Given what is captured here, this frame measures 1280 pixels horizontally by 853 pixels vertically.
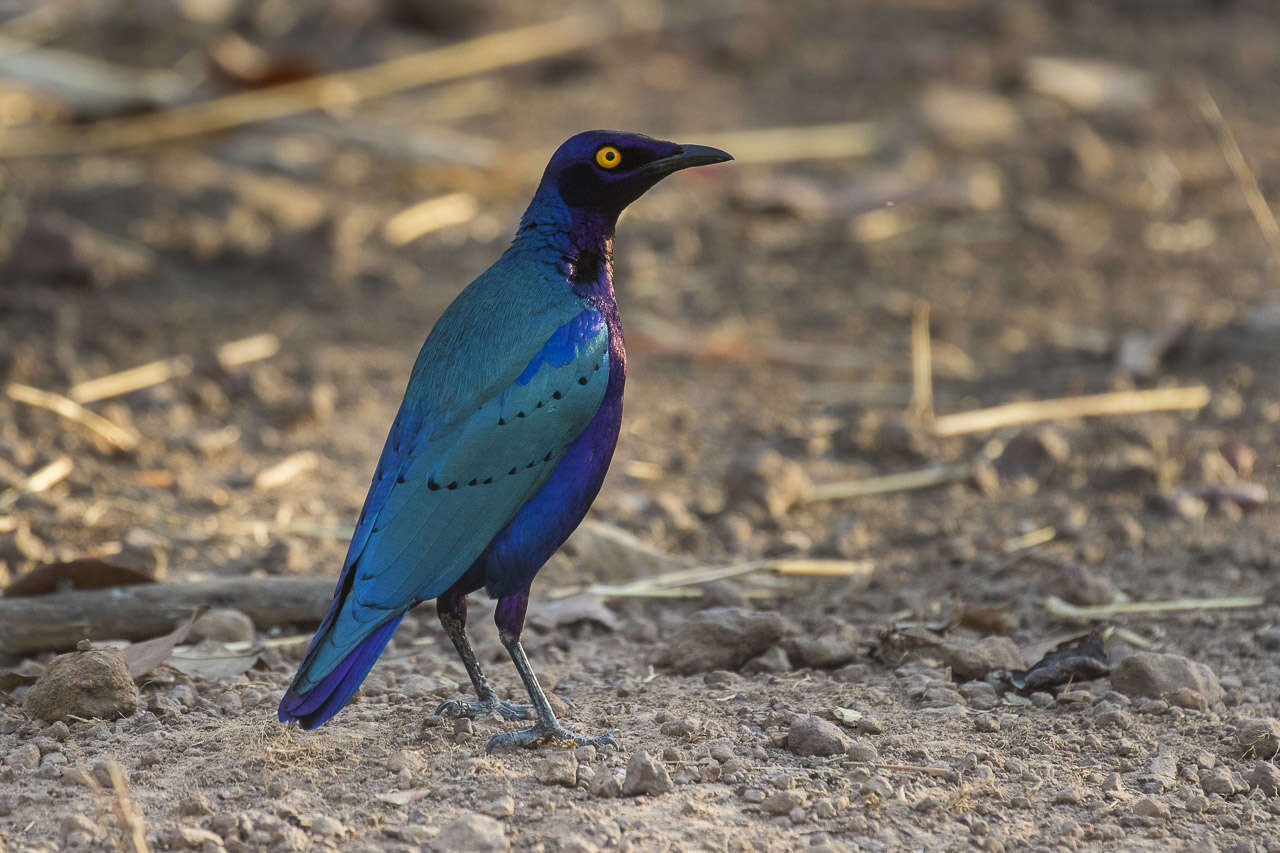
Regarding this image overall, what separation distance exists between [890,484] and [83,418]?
3074mm

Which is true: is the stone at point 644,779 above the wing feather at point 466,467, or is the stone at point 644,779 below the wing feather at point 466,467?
below

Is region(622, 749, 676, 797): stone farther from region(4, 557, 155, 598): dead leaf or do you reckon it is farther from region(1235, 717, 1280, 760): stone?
region(4, 557, 155, 598): dead leaf

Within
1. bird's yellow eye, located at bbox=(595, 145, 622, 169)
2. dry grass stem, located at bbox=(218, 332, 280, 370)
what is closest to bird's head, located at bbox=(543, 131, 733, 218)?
bird's yellow eye, located at bbox=(595, 145, 622, 169)

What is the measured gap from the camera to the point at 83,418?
20.0ft

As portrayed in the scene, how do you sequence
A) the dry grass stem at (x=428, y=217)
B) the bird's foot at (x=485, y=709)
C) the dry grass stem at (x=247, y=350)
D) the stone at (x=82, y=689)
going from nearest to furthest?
the stone at (x=82, y=689) → the bird's foot at (x=485, y=709) → the dry grass stem at (x=247, y=350) → the dry grass stem at (x=428, y=217)

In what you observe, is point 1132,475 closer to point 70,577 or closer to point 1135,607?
point 1135,607

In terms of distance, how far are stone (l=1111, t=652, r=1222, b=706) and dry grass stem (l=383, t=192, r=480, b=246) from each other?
5.47 m

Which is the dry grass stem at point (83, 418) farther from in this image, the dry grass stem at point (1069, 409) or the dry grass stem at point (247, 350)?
the dry grass stem at point (1069, 409)

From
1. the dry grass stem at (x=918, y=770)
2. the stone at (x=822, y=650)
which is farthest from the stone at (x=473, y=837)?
the stone at (x=822, y=650)

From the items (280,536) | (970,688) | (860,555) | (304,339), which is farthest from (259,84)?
(970,688)

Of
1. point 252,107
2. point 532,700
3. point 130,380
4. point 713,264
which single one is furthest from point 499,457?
point 252,107

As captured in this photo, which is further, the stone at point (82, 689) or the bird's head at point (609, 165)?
the bird's head at point (609, 165)

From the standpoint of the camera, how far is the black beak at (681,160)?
4391 millimetres

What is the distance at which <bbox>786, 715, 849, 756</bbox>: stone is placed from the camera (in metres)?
3.87
